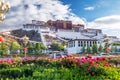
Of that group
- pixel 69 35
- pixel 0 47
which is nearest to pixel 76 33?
pixel 69 35

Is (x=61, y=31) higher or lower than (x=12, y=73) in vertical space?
lower

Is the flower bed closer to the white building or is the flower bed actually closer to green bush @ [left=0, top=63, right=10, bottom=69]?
green bush @ [left=0, top=63, right=10, bottom=69]

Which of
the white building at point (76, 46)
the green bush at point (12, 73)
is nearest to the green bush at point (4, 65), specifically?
the green bush at point (12, 73)

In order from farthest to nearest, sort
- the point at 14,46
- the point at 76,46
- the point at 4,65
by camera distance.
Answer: the point at 14,46 → the point at 76,46 → the point at 4,65

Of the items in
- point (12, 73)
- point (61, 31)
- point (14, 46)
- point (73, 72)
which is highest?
point (73, 72)

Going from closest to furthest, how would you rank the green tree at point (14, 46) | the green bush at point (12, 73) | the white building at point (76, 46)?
1. the green bush at point (12, 73)
2. the green tree at point (14, 46)
3. the white building at point (76, 46)

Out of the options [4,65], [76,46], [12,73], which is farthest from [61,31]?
[12,73]

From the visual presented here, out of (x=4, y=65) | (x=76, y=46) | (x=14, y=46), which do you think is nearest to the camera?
(x=4, y=65)

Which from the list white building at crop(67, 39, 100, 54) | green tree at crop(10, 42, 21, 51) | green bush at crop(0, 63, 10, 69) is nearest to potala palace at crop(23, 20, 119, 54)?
white building at crop(67, 39, 100, 54)

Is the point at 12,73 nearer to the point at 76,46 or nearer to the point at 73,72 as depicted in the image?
the point at 73,72

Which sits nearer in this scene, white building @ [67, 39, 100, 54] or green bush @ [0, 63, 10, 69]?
green bush @ [0, 63, 10, 69]

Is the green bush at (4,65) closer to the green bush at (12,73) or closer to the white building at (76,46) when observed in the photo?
the green bush at (12,73)

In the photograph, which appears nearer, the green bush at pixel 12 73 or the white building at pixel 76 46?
the green bush at pixel 12 73

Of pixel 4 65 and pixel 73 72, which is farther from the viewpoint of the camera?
pixel 4 65
